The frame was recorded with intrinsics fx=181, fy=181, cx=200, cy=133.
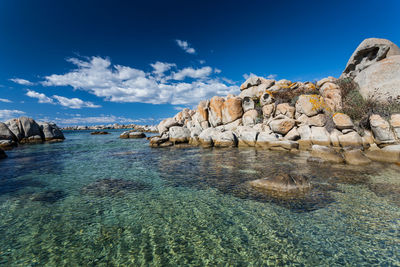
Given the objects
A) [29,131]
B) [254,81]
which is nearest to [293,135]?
[254,81]

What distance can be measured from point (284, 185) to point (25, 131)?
140ft

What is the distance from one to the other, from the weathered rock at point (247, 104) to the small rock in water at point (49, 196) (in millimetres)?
24029

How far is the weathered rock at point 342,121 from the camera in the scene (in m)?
16.4

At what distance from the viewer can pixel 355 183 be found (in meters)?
8.00

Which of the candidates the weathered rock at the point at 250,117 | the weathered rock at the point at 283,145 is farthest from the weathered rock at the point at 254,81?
the weathered rock at the point at 283,145

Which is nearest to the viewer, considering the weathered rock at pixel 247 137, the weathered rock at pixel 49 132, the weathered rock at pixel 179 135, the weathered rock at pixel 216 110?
the weathered rock at pixel 247 137

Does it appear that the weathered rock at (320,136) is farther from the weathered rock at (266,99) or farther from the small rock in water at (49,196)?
the small rock in water at (49,196)

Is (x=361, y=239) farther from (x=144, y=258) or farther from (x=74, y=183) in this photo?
(x=74, y=183)

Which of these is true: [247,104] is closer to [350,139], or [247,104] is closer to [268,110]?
[268,110]

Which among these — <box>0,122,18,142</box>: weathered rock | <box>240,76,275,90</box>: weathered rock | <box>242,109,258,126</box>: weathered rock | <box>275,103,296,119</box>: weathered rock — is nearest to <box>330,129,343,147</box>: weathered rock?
A: <box>275,103,296,119</box>: weathered rock

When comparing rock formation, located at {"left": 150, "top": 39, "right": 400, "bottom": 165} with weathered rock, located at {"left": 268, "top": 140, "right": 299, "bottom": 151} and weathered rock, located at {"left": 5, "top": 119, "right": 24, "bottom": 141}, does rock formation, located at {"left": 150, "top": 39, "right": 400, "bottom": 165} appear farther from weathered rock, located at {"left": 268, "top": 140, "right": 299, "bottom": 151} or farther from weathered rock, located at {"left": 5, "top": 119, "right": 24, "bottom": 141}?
weathered rock, located at {"left": 5, "top": 119, "right": 24, "bottom": 141}

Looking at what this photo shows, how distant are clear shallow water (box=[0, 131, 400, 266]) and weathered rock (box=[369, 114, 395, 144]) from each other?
6.74 metres

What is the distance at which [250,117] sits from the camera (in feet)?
83.8

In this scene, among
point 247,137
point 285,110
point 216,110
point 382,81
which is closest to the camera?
point 382,81
